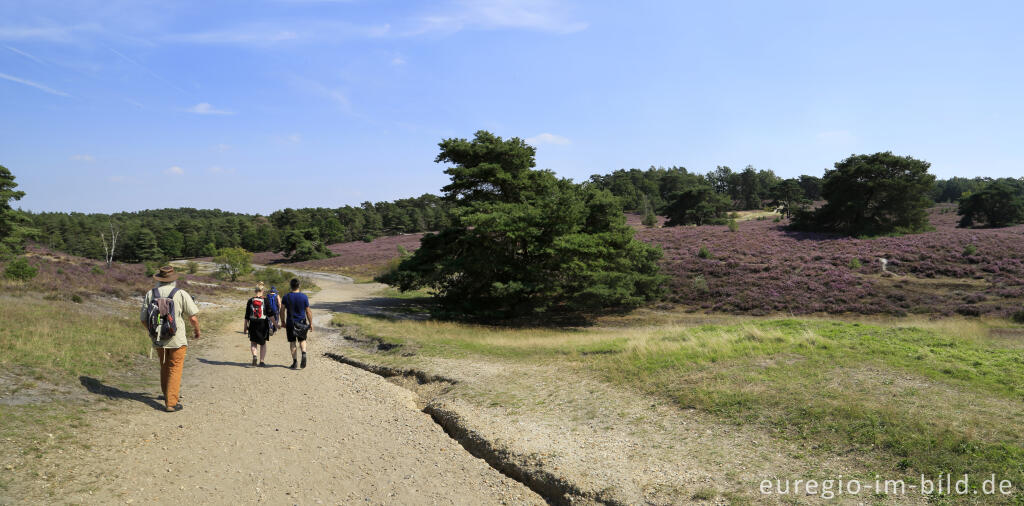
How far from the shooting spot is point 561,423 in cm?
762

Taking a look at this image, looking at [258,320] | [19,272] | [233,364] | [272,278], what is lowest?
[272,278]

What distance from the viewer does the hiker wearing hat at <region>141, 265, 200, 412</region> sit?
7.08m

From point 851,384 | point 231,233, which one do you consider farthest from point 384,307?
point 231,233

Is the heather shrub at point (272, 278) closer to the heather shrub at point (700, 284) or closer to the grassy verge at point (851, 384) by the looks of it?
the grassy verge at point (851, 384)

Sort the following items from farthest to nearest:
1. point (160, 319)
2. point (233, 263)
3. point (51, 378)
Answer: point (233, 263), point (51, 378), point (160, 319)

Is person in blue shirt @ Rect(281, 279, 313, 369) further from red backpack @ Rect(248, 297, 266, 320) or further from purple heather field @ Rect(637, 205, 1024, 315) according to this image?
purple heather field @ Rect(637, 205, 1024, 315)

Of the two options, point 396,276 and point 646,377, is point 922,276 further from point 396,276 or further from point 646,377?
point 396,276

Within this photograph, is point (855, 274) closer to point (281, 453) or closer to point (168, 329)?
point (281, 453)

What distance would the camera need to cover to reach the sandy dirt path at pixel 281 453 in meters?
5.00

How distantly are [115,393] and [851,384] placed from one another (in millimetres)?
12035

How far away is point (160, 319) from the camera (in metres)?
7.06

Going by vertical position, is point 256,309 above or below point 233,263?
above

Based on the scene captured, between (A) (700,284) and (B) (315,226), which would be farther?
(B) (315,226)

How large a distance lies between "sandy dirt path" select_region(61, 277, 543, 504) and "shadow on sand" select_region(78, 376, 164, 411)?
0.06 meters
